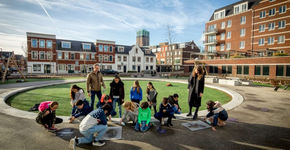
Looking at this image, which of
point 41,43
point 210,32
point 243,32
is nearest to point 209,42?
point 210,32

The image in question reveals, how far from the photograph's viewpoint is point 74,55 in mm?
41656

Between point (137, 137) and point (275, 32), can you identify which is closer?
point (137, 137)

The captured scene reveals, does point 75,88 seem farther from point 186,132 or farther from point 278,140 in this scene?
point 278,140

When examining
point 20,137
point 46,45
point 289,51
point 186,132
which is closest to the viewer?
point 20,137

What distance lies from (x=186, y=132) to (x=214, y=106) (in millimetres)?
1499

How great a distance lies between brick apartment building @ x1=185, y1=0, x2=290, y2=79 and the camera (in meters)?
24.7

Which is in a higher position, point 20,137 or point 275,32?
point 275,32

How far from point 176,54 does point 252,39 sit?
1186 inches

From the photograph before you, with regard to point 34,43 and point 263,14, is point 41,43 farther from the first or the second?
point 263,14

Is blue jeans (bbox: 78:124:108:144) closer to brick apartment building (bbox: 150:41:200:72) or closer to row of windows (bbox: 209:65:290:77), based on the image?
row of windows (bbox: 209:65:290:77)

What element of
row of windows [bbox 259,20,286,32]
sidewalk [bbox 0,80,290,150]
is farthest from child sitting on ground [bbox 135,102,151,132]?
row of windows [bbox 259,20,286,32]

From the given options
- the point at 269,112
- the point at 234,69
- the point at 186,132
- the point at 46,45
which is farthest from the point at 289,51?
the point at 46,45

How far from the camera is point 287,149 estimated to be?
13.1 ft

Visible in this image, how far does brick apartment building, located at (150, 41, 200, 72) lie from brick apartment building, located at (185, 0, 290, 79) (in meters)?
17.9
